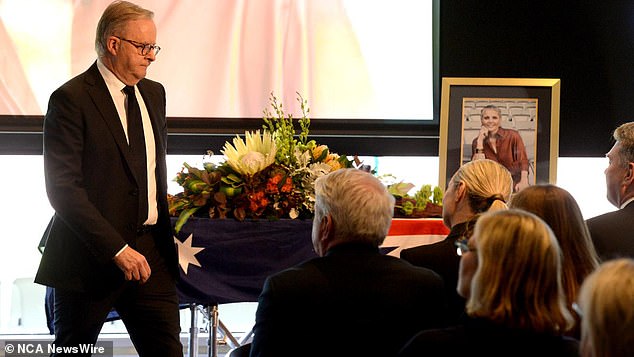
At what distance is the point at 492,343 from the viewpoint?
180 centimetres

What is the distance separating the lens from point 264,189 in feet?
12.4

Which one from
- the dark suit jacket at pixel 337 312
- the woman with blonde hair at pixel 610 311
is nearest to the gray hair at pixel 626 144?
the dark suit jacket at pixel 337 312

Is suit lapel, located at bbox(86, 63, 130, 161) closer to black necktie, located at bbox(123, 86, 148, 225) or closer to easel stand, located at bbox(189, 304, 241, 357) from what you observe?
black necktie, located at bbox(123, 86, 148, 225)

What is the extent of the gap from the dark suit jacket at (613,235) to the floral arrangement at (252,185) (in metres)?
1.19

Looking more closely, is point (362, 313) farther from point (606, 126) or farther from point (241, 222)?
point (606, 126)

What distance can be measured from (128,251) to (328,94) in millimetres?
2727

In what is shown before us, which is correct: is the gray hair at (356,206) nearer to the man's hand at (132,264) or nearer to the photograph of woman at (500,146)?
the man's hand at (132,264)

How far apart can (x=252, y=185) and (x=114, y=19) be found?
98 centimetres

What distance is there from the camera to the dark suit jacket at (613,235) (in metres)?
2.96

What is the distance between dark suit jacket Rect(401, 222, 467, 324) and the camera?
106 inches

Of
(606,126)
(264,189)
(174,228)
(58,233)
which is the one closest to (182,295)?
(174,228)

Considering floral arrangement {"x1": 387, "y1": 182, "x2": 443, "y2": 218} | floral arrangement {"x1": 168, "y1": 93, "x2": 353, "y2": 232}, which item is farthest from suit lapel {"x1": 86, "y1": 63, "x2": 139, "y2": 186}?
floral arrangement {"x1": 387, "y1": 182, "x2": 443, "y2": 218}

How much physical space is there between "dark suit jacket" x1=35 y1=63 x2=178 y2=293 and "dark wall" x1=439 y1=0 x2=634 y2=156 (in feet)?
9.38

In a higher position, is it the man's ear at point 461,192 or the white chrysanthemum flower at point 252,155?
the white chrysanthemum flower at point 252,155
